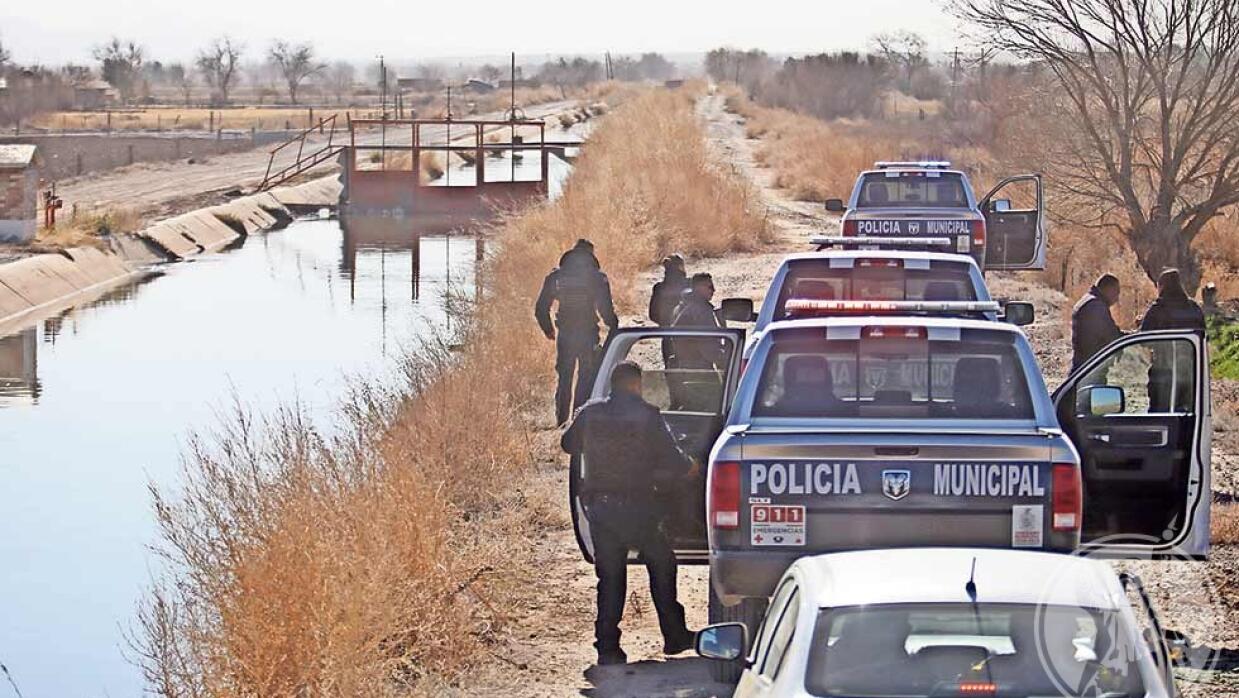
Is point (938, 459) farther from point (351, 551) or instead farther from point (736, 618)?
point (351, 551)

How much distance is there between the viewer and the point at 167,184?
205 ft

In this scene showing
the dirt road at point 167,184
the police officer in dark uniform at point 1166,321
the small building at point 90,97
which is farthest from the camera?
the small building at point 90,97

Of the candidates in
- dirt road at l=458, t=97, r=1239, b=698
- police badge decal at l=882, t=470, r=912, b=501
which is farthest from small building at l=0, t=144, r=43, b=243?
police badge decal at l=882, t=470, r=912, b=501

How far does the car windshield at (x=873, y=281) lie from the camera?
12.1 m

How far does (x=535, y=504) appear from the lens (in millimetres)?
13320

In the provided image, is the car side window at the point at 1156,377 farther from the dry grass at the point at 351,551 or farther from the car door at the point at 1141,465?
the dry grass at the point at 351,551

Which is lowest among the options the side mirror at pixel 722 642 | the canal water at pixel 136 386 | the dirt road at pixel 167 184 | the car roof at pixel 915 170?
the canal water at pixel 136 386

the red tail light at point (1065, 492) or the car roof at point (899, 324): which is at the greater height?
the car roof at point (899, 324)

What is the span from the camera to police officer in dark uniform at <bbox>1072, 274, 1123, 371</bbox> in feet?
43.6

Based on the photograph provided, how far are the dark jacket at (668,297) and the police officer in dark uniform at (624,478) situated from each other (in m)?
6.35

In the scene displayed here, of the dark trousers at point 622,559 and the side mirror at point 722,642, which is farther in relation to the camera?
the dark trousers at point 622,559

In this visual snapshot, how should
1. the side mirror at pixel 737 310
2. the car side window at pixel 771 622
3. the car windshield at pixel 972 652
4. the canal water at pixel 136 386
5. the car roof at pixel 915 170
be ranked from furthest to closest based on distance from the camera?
the car roof at pixel 915 170 → the canal water at pixel 136 386 → the side mirror at pixel 737 310 → the car side window at pixel 771 622 → the car windshield at pixel 972 652

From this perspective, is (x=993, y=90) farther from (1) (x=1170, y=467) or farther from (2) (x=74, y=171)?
(1) (x=1170, y=467)

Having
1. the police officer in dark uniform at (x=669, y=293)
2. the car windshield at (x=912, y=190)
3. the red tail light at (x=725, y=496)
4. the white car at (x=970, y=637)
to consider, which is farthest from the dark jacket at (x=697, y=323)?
the white car at (x=970, y=637)
